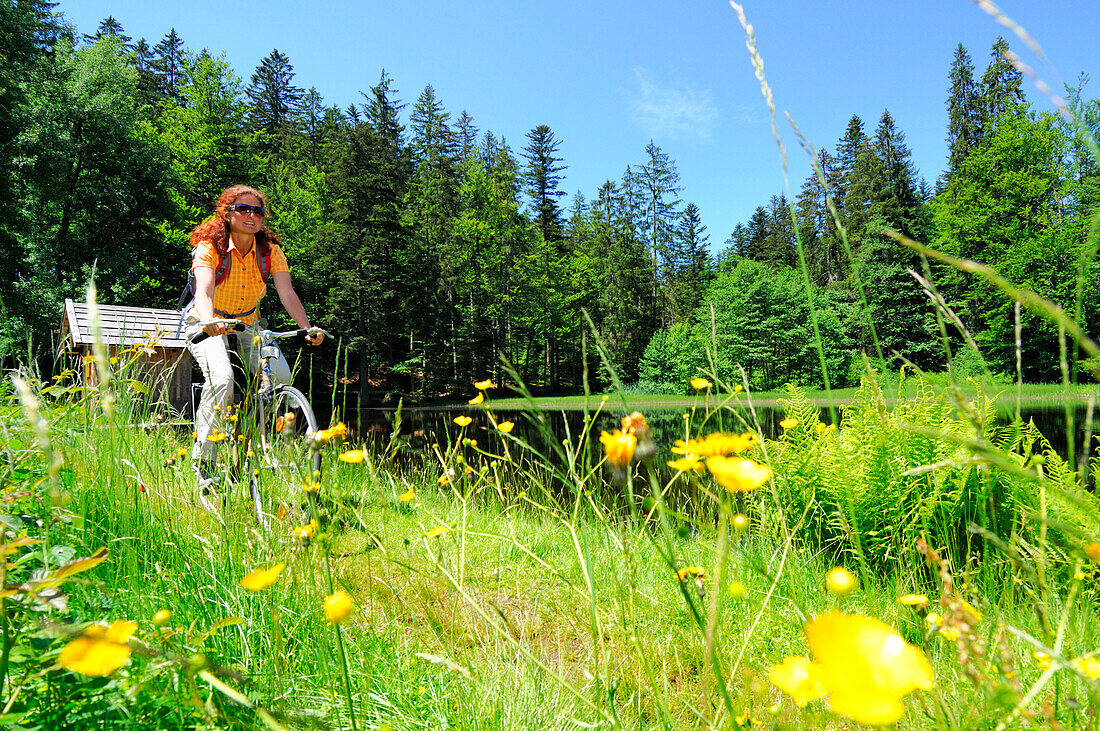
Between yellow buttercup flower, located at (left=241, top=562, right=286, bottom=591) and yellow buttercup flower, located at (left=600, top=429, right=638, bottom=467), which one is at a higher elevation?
yellow buttercup flower, located at (left=600, top=429, right=638, bottom=467)

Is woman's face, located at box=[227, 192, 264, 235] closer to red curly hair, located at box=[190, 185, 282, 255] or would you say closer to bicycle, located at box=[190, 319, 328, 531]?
red curly hair, located at box=[190, 185, 282, 255]

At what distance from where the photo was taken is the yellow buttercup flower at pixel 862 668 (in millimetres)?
330

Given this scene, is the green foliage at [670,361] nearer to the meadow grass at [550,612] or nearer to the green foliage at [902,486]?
the green foliage at [902,486]

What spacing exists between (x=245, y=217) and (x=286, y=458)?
A: 1477 mm

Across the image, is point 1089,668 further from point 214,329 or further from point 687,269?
point 687,269

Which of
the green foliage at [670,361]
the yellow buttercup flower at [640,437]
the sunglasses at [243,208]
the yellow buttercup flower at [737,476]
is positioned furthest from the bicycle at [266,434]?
the green foliage at [670,361]

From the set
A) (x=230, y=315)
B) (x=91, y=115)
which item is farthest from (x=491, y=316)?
(x=230, y=315)

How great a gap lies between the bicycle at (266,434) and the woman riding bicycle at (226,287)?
0.08 metres

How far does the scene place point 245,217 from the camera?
282 centimetres

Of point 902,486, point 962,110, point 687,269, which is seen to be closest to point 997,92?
point 962,110

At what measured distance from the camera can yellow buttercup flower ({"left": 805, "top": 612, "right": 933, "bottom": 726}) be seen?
33cm

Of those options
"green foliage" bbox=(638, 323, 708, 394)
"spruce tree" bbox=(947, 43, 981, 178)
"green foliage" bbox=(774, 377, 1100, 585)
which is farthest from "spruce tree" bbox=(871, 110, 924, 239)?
"green foliage" bbox=(774, 377, 1100, 585)

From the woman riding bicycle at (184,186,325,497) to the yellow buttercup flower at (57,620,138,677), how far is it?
2.10m

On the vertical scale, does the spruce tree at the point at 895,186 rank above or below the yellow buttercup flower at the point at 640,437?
above
